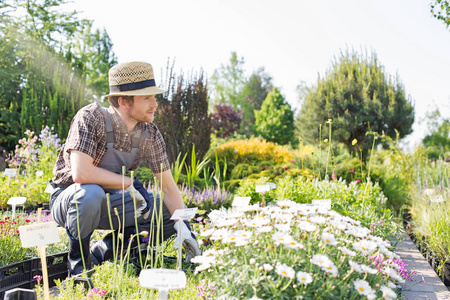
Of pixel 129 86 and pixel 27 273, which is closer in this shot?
pixel 27 273

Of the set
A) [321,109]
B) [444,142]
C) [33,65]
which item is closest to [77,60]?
[33,65]

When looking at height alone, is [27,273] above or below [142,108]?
below

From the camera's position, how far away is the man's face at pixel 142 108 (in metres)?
2.63

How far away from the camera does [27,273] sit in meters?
2.38

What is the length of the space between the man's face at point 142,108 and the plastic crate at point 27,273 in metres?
1.09

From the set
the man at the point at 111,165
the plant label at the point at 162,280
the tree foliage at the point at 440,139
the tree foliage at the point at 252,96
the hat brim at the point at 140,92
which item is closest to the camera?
the plant label at the point at 162,280

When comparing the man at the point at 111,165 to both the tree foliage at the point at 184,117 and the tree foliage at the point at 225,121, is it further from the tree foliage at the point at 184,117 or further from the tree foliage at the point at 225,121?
the tree foliage at the point at 225,121

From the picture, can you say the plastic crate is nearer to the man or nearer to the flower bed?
the man

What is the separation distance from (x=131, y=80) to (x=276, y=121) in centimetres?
2003

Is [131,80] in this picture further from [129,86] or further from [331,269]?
[331,269]

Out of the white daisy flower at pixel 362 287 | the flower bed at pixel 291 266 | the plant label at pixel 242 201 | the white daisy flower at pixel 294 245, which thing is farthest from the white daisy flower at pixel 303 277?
the plant label at pixel 242 201

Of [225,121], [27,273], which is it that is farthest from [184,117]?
[225,121]

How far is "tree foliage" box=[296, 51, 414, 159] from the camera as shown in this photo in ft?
28.1

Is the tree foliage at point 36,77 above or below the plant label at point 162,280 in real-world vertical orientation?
above
